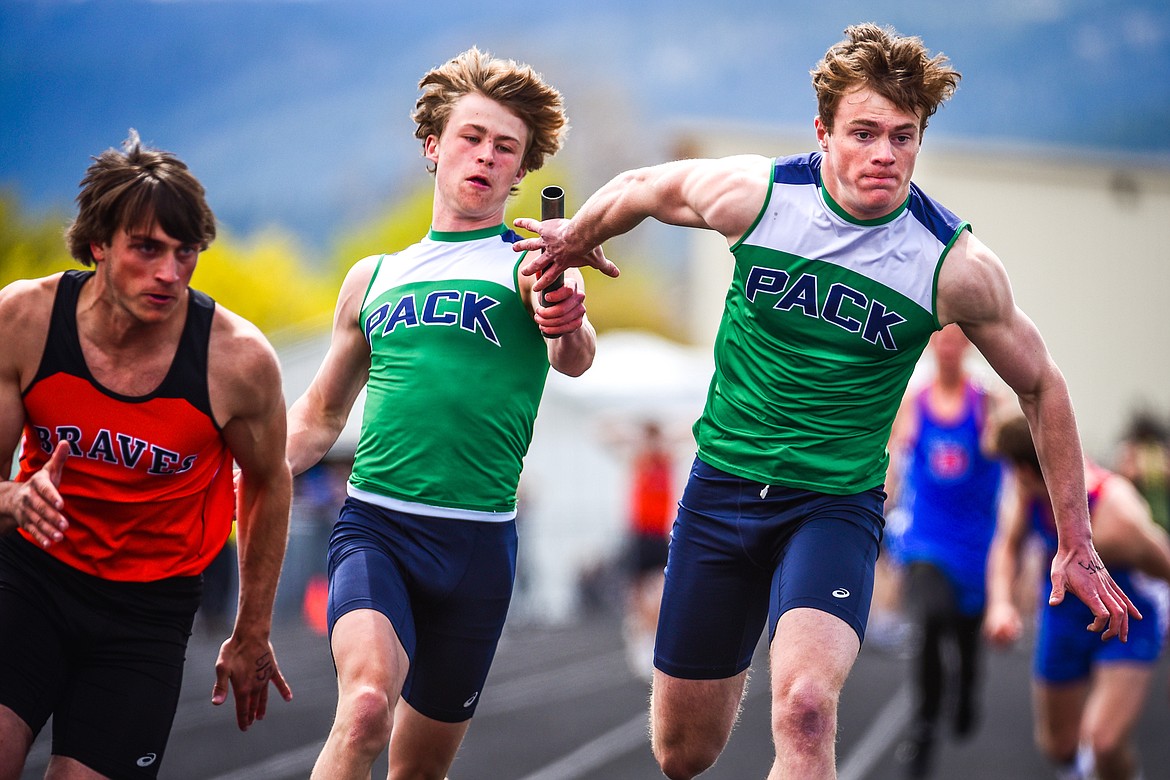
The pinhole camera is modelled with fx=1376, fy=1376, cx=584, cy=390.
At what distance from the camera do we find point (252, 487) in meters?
4.61

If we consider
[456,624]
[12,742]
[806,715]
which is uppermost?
[806,715]

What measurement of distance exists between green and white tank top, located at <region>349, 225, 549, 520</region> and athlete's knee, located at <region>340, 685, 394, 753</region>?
0.75m

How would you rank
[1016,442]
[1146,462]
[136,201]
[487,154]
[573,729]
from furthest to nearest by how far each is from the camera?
[1146,462]
[573,729]
[1016,442]
[487,154]
[136,201]

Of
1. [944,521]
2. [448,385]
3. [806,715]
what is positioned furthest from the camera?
[944,521]

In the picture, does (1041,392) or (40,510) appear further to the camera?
(1041,392)

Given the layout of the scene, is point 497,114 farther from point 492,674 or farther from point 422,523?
point 492,674

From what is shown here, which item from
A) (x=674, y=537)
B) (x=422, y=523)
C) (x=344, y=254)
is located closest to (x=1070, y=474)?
(x=674, y=537)

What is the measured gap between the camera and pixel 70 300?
418 centimetres

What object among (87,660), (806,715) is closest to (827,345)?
(806,715)

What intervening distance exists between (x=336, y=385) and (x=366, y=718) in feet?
4.65

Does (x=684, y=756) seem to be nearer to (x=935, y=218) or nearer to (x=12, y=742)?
(x=935, y=218)

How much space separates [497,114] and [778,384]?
4.66 feet

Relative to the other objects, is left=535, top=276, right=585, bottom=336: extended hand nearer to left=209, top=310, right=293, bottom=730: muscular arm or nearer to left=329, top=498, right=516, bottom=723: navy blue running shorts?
left=329, top=498, right=516, bottom=723: navy blue running shorts

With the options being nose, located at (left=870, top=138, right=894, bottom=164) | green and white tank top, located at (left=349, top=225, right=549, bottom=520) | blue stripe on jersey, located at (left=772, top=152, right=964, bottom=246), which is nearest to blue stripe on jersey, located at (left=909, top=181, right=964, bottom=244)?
blue stripe on jersey, located at (left=772, top=152, right=964, bottom=246)
